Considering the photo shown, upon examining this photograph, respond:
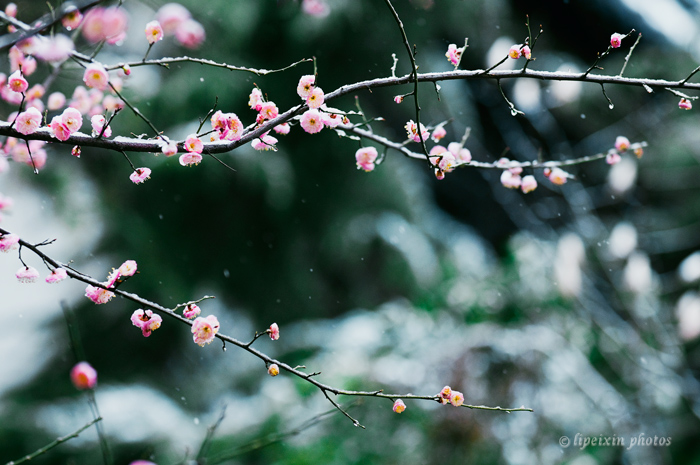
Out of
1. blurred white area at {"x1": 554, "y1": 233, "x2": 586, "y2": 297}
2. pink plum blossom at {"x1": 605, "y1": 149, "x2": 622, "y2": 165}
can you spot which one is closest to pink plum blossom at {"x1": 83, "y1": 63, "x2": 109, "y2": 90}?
pink plum blossom at {"x1": 605, "y1": 149, "x2": 622, "y2": 165}

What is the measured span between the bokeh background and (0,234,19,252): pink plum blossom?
1420 millimetres

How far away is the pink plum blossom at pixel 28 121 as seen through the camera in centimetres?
56

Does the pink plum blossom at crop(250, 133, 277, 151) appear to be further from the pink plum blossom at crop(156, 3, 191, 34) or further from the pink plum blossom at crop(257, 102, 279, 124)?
the pink plum blossom at crop(156, 3, 191, 34)

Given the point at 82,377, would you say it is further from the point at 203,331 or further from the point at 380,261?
the point at 380,261

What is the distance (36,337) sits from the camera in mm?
2639

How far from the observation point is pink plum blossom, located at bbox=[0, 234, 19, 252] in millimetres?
588

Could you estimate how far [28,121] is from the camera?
0.57m

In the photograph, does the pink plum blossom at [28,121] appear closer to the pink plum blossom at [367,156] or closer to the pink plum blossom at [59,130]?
the pink plum blossom at [59,130]

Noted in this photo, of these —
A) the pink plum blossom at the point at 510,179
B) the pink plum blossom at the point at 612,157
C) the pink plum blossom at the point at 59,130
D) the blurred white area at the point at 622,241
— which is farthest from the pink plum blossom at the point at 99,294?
the blurred white area at the point at 622,241

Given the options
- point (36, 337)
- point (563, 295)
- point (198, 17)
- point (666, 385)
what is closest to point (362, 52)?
point (198, 17)

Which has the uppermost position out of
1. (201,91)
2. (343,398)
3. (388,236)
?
(201,91)

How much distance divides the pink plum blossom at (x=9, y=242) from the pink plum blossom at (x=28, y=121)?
0.13 meters

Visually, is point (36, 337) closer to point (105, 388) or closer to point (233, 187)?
point (105, 388)

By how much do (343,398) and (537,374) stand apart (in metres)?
0.82
